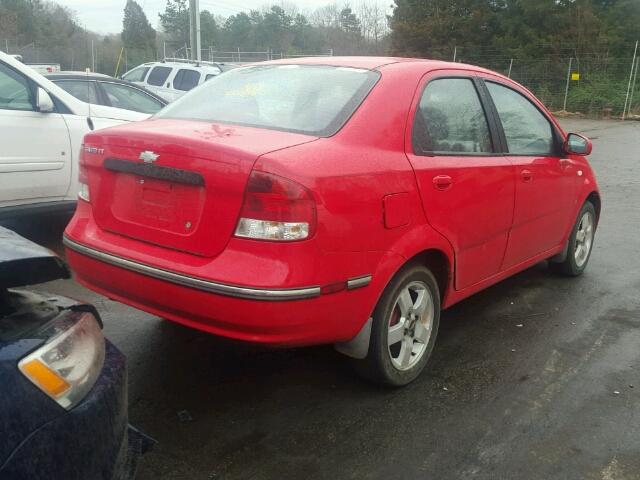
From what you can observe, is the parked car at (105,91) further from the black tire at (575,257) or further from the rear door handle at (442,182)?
the rear door handle at (442,182)

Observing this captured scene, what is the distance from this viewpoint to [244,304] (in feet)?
8.57

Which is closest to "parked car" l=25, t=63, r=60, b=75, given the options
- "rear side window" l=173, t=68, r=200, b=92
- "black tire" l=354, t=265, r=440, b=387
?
"rear side window" l=173, t=68, r=200, b=92

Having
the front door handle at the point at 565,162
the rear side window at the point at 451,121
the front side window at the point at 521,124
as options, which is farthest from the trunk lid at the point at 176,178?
the front door handle at the point at 565,162

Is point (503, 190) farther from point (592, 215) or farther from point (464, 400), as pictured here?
point (592, 215)

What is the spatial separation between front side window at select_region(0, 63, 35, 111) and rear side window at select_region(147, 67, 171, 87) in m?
11.3

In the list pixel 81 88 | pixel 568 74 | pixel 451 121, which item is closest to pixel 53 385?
pixel 451 121

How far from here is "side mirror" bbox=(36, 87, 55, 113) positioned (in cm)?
538

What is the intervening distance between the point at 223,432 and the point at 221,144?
4.27ft

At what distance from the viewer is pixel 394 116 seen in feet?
10.4

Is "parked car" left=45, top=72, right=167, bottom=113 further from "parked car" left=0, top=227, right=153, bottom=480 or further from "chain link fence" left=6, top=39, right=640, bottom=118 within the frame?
"chain link fence" left=6, top=39, right=640, bottom=118

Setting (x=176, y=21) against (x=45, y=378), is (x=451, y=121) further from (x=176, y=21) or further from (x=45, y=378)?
(x=176, y=21)

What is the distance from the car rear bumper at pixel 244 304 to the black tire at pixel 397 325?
17 cm

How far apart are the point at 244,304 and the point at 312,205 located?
0.50 meters

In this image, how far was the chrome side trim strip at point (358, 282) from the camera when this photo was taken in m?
2.82
